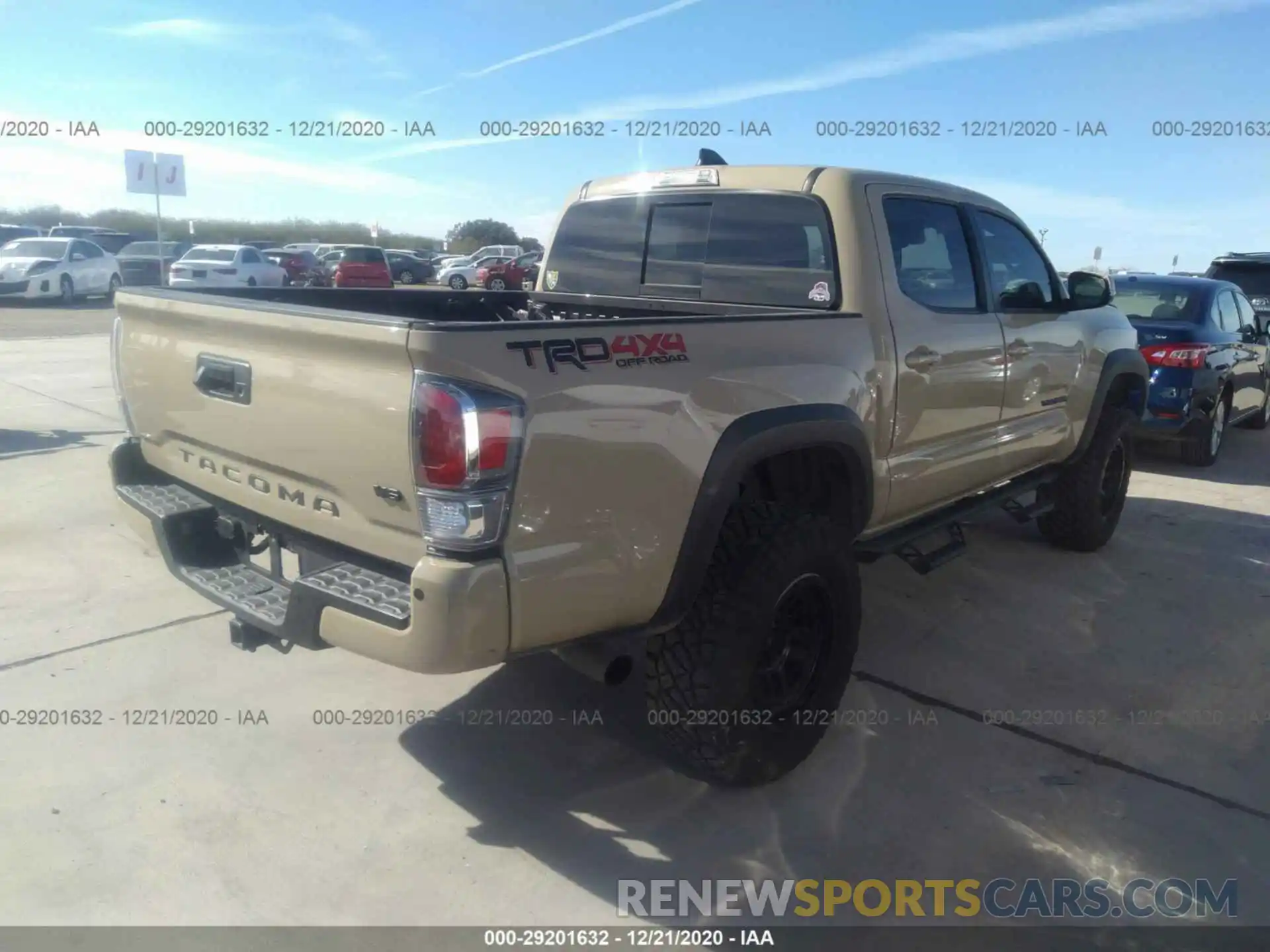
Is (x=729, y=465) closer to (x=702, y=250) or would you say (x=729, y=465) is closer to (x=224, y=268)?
(x=702, y=250)

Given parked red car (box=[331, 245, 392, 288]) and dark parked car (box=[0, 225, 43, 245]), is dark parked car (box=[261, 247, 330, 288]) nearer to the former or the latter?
parked red car (box=[331, 245, 392, 288])

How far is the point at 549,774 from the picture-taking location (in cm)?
338

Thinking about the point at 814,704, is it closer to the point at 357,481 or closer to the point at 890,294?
the point at 890,294

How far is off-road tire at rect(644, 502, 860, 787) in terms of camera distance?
3018mm

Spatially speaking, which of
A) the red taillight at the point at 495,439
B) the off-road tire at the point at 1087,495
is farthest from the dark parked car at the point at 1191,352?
the red taillight at the point at 495,439

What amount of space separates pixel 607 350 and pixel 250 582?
1.42 m

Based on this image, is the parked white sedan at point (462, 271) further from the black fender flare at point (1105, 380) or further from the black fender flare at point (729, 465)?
the black fender flare at point (729, 465)

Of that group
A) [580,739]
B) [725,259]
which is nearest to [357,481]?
[580,739]

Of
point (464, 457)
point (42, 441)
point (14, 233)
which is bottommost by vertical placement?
point (42, 441)

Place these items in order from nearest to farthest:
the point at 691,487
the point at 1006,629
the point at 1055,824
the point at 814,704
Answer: the point at 691,487 → the point at 1055,824 → the point at 814,704 → the point at 1006,629

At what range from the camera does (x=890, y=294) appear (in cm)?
376

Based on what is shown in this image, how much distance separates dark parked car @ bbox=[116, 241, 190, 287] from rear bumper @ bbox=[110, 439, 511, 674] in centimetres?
2356

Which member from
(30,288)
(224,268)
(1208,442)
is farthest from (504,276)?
(1208,442)

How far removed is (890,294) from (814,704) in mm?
1566
